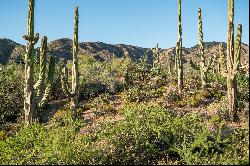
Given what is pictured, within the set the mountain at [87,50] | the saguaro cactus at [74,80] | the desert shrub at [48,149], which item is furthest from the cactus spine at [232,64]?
the mountain at [87,50]

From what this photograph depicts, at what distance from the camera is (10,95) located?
26875 mm

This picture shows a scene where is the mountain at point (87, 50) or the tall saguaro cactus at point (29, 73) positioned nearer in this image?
the tall saguaro cactus at point (29, 73)

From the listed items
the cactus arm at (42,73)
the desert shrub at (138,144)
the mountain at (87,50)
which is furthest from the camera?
the mountain at (87,50)

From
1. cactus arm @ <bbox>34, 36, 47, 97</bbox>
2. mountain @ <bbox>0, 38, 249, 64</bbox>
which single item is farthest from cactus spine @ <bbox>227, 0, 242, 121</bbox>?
mountain @ <bbox>0, 38, 249, 64</bbox>

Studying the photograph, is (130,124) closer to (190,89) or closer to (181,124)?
(181,124)

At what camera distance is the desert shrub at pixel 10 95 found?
2592cm

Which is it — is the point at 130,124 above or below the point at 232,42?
below

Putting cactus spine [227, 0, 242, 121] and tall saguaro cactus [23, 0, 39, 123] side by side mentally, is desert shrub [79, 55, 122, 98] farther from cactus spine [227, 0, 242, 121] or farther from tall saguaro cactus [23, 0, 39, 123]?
cactus spine [227, 0, 242, 121]

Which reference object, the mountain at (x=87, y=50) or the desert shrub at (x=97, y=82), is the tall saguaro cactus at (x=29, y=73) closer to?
the desert shrub at (x=97, y=82)

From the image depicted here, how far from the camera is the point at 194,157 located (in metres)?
11.1

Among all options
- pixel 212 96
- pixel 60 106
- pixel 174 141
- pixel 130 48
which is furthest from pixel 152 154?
pixel 130 48

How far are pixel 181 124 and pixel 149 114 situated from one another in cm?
125

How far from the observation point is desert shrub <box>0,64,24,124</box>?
85.0 feet

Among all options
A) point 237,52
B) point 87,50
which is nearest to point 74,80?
point 237,52
